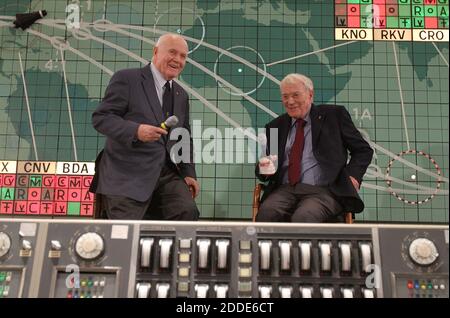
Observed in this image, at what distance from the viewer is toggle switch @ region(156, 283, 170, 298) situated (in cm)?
212

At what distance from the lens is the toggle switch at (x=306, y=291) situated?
2.13 meters

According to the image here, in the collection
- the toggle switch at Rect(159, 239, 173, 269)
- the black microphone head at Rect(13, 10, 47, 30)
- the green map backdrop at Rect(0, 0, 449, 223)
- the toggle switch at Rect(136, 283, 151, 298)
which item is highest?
the black microphone head at Rect(13, 10, 47, 30)

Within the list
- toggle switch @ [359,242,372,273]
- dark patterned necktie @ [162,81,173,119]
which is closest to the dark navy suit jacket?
dark patterned necktie @ [162,81,173,119]

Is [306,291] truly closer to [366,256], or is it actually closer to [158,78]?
[366,256]

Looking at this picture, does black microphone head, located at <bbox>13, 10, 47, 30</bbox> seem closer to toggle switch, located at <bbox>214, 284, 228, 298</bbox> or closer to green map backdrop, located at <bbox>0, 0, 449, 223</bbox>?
green map backdrop, located at <bbox>0, 0, 449, 223</bbox>

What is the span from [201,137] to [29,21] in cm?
168

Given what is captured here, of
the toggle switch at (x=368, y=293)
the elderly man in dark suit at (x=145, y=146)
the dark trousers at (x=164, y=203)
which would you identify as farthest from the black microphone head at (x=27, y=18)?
the toggle switch at (x=368, y=293)

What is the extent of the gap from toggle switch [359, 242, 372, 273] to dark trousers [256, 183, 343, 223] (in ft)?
2.71

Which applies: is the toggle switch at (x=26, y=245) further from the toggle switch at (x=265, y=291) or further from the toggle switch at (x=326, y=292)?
the toggle switch at (x=326, y=292)

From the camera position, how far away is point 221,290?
2143 mm

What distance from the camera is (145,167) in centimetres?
307
